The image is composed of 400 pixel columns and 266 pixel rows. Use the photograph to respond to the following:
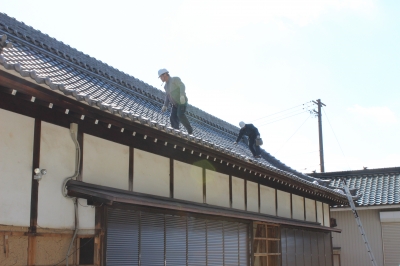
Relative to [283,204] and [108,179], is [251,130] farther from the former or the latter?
[108,179]

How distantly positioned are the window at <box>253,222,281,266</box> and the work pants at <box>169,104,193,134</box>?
10.5ft

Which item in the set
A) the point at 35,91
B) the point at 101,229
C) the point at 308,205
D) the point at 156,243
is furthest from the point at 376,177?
the point at 35,91

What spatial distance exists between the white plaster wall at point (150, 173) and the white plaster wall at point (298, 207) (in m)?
6.76

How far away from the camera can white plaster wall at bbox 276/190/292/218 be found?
1430 centimetres

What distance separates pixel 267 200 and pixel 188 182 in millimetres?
3996

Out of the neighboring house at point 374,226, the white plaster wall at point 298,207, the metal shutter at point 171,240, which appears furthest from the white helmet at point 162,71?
the neighboring house at point 374,226

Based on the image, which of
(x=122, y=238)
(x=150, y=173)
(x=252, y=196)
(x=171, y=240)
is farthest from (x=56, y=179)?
(x=252, y=196)

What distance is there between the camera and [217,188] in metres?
11.4

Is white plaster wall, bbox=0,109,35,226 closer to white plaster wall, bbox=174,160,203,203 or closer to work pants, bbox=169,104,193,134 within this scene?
white plaster wall, bbox=174,160,203,203

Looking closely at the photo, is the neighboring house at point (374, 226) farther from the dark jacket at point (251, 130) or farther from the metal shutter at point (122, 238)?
the metal shutter at point (122, 238)

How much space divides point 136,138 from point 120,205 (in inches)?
52.2

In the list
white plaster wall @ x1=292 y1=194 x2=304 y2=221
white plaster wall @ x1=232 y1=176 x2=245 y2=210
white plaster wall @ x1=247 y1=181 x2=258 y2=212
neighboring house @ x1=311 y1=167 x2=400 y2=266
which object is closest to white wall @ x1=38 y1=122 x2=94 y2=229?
white plaster wall @ x1=232 y1=176 x2=245 y2=210

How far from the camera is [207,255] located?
1048 cm

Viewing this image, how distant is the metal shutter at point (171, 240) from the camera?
26.7 ft
